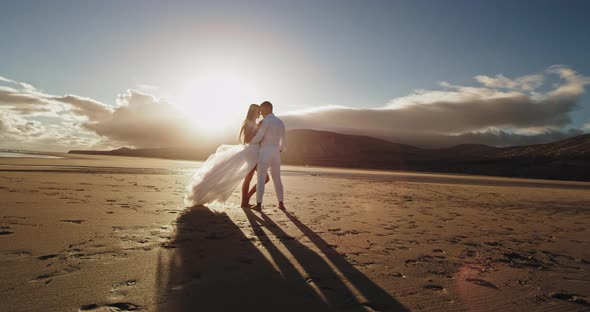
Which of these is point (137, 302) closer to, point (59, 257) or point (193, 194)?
point (59, 257)

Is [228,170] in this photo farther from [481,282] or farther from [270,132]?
[481,282]

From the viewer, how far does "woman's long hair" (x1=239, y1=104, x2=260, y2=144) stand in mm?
7680

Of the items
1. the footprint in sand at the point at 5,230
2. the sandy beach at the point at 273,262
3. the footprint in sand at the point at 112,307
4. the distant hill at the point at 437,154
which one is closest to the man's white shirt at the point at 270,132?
the distant hill at the point at 437,154

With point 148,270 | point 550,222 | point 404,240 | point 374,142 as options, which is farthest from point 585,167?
point 374,142

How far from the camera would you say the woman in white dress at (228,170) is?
24.2 feet

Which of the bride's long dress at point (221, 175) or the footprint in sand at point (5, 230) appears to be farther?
the bride's long dress at point (221, 175)

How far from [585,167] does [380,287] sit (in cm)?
7121

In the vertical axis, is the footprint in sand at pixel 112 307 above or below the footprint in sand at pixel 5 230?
below

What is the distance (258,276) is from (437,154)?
153475mm

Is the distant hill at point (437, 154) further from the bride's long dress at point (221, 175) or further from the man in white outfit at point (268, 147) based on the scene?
the bride's long dress at point (221, 175)

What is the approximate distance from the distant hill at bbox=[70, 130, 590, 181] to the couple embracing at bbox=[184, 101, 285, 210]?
2.75 ft

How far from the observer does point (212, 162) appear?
7641mm

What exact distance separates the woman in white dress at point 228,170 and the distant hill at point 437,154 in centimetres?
104

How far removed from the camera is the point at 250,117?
7.70 meters
